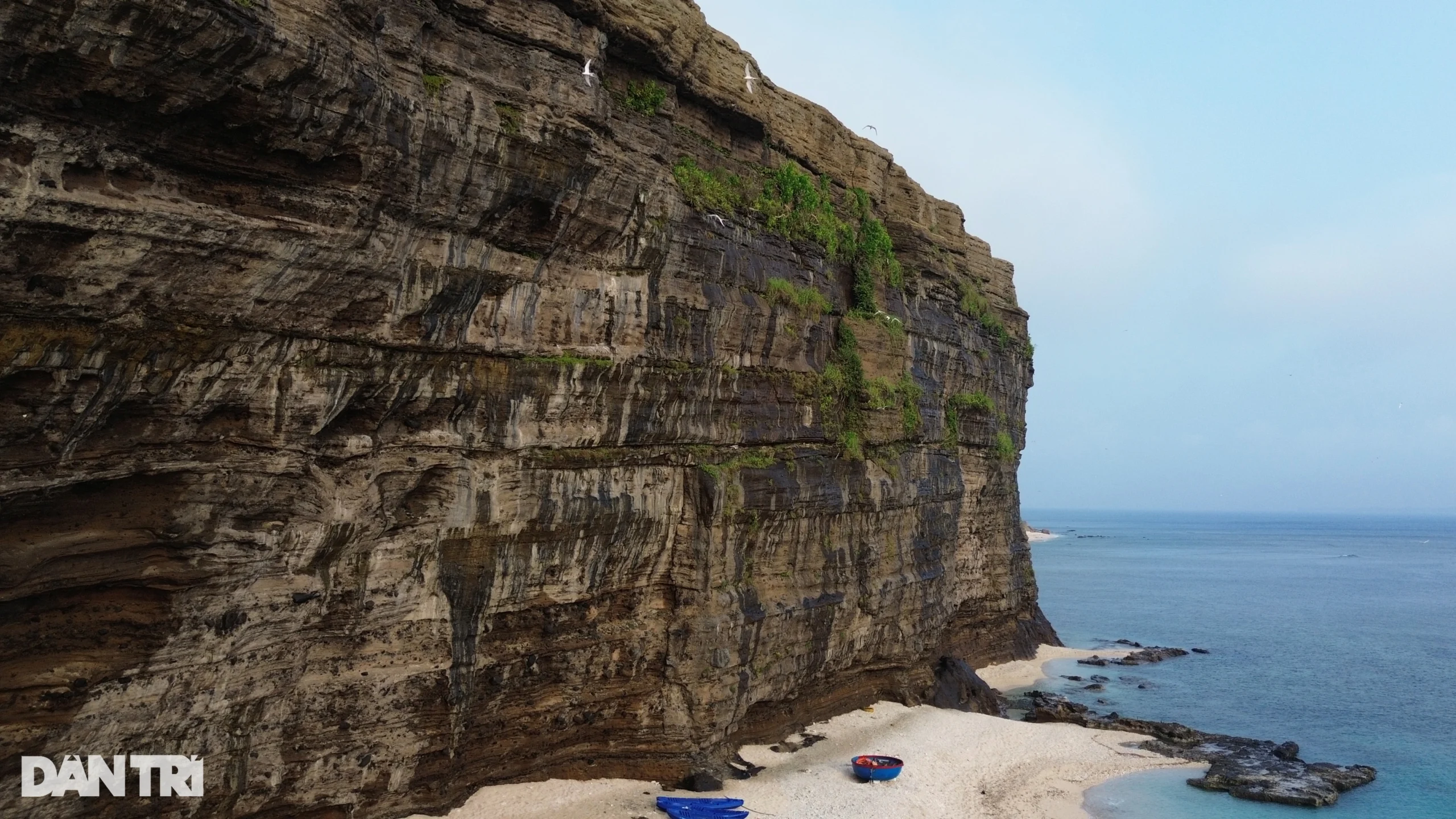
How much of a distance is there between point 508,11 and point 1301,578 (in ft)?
324

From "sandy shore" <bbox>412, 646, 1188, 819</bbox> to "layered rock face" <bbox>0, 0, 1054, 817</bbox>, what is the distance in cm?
79

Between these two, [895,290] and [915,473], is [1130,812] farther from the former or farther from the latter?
[895,290]

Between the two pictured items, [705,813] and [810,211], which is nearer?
[705,813]

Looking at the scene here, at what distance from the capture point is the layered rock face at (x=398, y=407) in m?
10.4

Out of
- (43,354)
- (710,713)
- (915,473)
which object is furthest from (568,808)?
(915,473)

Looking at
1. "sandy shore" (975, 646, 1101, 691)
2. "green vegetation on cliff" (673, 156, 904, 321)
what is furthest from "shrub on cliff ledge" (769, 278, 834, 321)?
"sandy shore" (975, 646, 1101, 691)

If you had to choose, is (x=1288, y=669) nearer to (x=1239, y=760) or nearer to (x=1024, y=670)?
(x=1024, y=670)

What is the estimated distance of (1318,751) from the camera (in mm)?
28891

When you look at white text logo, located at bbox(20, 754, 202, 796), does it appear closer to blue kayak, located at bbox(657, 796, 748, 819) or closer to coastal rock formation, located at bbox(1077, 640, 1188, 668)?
blue kayak, located at bbox(657, 796, 748, 819)

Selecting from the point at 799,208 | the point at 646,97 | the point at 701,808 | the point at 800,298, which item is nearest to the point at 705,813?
the point at 701,808

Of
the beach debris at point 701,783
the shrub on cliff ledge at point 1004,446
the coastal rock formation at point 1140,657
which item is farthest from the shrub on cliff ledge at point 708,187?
the coastal rock formation at point 1140,657

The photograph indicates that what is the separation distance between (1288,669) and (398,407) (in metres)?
45.0

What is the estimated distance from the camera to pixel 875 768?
20359 millimetres

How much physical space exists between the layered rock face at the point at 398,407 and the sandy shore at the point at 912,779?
0.79 m
